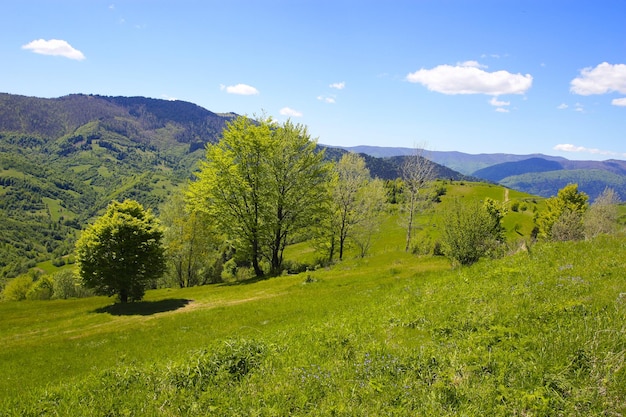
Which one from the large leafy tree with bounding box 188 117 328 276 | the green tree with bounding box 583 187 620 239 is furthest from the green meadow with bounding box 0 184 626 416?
the green tree with bounding box 583 187 620 239

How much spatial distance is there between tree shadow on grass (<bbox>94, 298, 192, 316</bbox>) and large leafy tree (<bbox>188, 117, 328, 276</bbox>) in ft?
39.8

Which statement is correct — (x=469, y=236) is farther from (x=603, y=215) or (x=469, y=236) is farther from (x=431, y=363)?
(x=603, y=215)

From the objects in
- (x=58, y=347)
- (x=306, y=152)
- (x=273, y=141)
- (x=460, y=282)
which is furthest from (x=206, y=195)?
(x=460, y=282)

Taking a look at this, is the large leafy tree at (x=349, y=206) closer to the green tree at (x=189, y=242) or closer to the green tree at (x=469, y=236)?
the green tree at (x=189, y=242)

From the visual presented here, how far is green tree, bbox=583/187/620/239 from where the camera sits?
71.3m

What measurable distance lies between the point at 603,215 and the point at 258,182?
78293mm

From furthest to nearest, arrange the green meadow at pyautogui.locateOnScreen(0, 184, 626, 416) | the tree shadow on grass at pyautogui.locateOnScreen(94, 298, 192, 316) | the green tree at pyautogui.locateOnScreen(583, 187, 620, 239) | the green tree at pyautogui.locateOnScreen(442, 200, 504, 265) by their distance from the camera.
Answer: the green tree at pyautogui.locateOnScreen(583, 187, 620, 239), the tree shadow on grass at pyautogui.locateOnScreen(94, 298, 192, 316), the green tree at pyautogui.locateOnScreen(442, 200, 504, 265), the green meadow at pyautogui.locateOnScreen(0, 184, 626, 416)

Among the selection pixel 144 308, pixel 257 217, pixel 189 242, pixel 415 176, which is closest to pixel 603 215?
pixel 415 176

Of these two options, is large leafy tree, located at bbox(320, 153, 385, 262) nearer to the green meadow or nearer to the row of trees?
the row of trees

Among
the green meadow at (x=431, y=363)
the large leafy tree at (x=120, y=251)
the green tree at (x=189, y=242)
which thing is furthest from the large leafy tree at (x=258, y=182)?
the green meadow at (x=431, y=363)

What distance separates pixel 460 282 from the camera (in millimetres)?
16250

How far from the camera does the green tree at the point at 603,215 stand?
234 feet

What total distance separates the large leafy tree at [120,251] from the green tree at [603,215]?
75.1m

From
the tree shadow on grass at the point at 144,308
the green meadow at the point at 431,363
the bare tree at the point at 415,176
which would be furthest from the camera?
the bare tree at the point at 415,176
